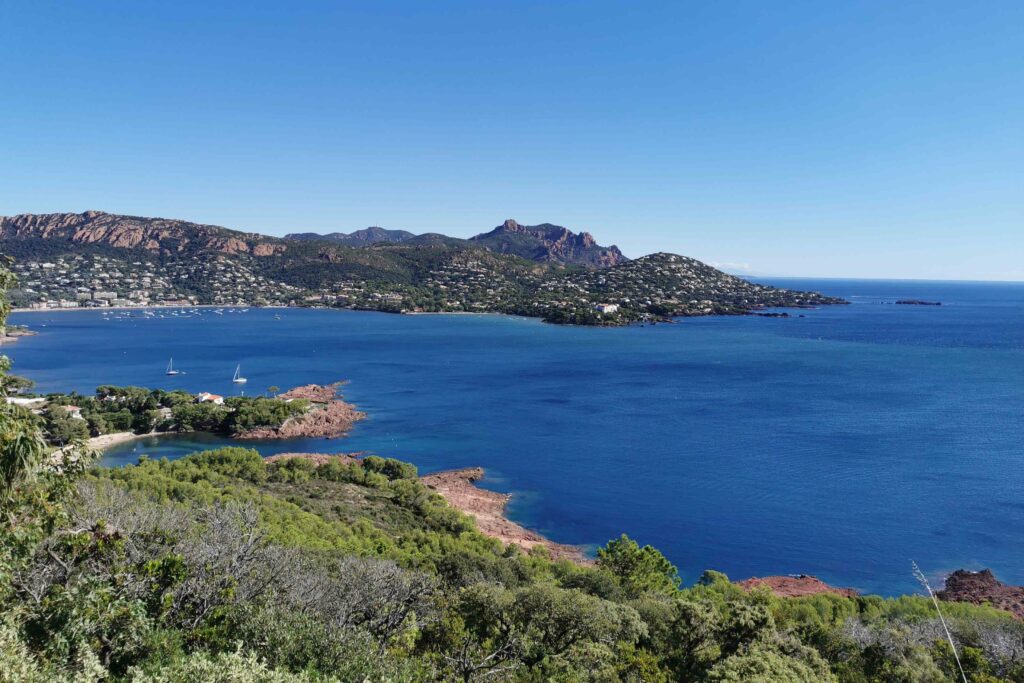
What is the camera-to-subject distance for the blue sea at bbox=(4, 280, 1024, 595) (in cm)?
3083

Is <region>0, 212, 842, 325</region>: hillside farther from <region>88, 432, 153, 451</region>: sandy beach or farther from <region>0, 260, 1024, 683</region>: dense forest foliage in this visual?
<region>0, 260, 1024, 683</region>: dense forest foliage

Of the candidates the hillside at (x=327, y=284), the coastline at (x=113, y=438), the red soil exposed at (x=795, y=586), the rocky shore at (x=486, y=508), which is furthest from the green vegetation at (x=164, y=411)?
the hillside at (x=327, y=284)

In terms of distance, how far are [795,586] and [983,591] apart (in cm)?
701

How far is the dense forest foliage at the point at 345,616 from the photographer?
25.7 ft

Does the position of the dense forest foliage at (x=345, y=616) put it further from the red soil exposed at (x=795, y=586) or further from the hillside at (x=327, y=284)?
the hillside at (x=327, y=284)

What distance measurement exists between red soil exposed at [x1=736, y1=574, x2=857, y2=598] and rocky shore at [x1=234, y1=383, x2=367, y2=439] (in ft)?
107

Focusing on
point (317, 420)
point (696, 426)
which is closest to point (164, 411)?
point (317, 420)

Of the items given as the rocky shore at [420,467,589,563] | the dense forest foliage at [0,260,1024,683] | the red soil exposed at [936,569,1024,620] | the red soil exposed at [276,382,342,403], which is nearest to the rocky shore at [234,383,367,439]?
the red soil exposed at [276,382,342,403]

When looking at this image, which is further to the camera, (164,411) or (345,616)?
(164,411)

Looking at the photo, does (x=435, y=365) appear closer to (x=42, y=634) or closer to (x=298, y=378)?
(x=298, y=378)

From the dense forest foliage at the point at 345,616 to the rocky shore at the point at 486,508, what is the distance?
290 inches

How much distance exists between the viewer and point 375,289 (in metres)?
176

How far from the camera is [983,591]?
2441 centimetres

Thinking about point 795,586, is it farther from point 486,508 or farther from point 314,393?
point 314,393
